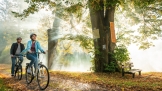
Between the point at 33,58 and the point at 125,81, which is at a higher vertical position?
the point at 33,58

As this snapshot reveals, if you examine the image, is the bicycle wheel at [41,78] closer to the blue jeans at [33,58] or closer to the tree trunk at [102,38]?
the blue jeans at [33,58]

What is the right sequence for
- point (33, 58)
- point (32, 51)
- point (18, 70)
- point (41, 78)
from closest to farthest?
point (41, 78) → point (33, 58) → point (32, 51) → point (18, 70)

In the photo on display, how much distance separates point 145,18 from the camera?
19125mm

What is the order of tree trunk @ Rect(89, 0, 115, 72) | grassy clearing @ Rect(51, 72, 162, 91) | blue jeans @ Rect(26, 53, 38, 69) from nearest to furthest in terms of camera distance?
blue jeans @ Rect(26, 53, 38, 69) → grassy clearing @ Rect(51, 72, 162, 91) → tree trunk @ Rect(89, 0, 115, 72)

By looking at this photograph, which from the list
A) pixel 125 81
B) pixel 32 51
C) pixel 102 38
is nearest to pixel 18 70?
pixel 32 51

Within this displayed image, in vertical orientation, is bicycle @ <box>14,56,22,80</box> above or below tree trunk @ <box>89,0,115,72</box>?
below

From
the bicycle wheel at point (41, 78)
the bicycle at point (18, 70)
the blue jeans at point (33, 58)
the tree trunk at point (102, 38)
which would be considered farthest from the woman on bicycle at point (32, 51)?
the tree trunk at point (102, 38)

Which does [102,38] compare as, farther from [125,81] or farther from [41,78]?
[41,78]

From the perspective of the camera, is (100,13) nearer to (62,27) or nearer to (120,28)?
(120,28)

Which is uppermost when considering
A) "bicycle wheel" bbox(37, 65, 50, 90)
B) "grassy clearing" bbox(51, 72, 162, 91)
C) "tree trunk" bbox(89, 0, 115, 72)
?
"tree trunk" bbox(89, 0, 115, 72)

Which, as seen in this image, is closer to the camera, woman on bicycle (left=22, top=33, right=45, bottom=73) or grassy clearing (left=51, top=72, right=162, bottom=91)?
woman on bicycle (left=22, top=33, right=45, bottom=73)

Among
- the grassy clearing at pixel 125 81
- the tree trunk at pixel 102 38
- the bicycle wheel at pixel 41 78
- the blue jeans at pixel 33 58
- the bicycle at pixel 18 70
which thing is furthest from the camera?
the tree trunk at pixel 102 38

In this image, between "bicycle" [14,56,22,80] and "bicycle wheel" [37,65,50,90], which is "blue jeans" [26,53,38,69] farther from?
"bicycle" [14,56,22,80]

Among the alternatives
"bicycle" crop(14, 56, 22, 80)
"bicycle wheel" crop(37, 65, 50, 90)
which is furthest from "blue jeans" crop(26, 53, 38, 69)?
"bicycle" crop(14, 56, 22, 80)
